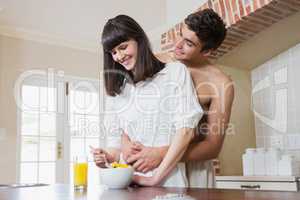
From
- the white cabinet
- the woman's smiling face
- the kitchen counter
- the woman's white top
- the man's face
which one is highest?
the man's face

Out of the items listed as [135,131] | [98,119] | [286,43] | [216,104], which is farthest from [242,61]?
[98,119]

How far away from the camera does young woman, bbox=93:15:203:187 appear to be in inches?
57.5

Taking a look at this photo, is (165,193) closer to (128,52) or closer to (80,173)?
(80,173)

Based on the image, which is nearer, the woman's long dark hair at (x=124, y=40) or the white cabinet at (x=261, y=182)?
the woman's long dark hair at (x=124, y=40)

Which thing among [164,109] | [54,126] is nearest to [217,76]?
[164,109]

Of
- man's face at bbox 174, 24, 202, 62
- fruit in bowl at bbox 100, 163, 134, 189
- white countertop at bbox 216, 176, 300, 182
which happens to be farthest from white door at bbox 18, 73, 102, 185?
fruit in bowl at bbox 100, 163, 134, 189

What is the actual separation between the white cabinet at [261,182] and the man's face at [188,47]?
1.07 metres

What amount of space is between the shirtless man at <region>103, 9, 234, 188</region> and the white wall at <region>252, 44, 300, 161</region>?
1.24 meters

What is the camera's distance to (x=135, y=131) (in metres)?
1.58

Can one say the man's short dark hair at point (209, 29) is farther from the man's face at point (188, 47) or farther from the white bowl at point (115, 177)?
the white bowl at point (115, 177)

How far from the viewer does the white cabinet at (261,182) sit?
237 cm

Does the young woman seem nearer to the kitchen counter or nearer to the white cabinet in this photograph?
the kitchen counter

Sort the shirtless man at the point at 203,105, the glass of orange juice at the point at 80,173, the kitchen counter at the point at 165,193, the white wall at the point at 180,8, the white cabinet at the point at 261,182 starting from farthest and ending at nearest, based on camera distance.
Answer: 1. the white wall at the point at 180,8
2. the white cabinet at the point at 261,182
3. the shirtless man at the point at 203,105
4. the glass of orange juice at the point at 80,173
5. the kitchen counter at the point at 165,193

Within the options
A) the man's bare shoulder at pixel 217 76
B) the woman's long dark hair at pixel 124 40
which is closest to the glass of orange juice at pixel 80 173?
the woman's long dark hair at pixel 124 40
